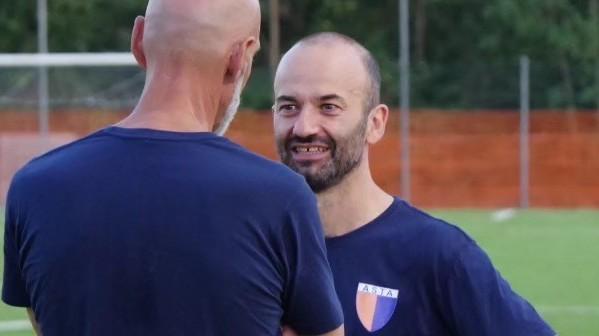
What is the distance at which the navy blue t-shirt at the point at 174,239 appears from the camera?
2725 millimetres

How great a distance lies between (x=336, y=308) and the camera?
112 inches

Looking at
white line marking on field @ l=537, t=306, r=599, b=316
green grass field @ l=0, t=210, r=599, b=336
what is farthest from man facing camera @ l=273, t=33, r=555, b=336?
white line marking on field @ l=537, t=306, r=599, b=316

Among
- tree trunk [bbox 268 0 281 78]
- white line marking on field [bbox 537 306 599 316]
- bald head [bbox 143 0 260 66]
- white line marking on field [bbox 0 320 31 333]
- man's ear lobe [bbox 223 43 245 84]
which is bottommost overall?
white line marking on field [bbox 537 306 599 316]

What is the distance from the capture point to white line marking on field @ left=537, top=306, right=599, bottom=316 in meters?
12.5

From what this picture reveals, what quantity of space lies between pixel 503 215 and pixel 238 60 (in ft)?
76.1

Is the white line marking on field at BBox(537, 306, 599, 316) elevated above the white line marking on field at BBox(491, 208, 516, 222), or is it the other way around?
the white line marking on field at BBox(537, 306, 599, 316)

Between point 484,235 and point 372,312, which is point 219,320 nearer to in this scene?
point 372,312

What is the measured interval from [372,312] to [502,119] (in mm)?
24967

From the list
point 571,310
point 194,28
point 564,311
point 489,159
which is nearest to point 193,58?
point 194,28

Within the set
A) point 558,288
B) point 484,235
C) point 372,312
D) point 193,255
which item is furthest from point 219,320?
point 484,235

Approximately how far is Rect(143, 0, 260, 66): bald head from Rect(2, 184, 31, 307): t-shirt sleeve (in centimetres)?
41

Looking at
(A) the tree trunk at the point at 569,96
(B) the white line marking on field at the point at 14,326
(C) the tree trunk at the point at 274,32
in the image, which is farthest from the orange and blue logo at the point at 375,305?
(C) the tree trunk at the point at 274,32

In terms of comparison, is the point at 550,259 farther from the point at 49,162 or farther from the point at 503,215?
the point at 49,162

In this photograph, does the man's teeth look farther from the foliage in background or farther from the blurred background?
the foliage in background
